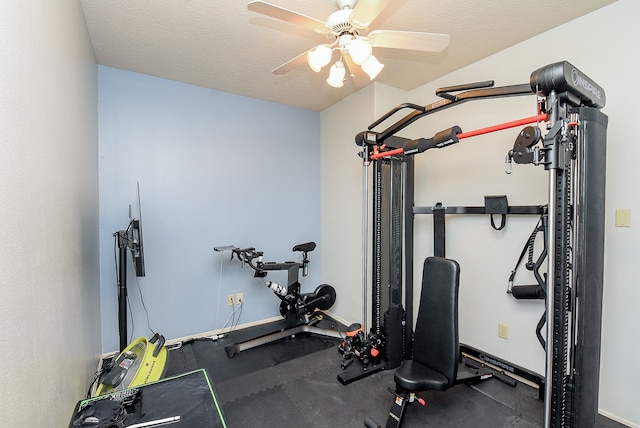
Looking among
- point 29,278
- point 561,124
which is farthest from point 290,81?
point 29,278

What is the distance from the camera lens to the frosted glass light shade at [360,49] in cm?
158

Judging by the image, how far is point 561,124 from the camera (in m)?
1.35

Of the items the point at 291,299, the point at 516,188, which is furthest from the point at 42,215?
the point at 516,188

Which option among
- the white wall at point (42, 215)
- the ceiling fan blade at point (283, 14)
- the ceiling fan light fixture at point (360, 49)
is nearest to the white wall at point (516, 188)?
the ceiling fan light fixture at point (360, 49)

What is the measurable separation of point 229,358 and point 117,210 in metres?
1.78

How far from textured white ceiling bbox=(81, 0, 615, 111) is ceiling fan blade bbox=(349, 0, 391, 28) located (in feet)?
0.49

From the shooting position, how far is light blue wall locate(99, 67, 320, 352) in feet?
9.09

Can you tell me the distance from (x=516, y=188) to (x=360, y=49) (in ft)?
5.70

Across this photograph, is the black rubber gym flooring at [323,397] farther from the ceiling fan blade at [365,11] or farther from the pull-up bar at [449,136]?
the ceiling fan blade at [365,11]

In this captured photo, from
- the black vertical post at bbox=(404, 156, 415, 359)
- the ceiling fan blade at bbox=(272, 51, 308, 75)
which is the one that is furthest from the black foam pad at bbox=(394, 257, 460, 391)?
the ceiling fan blade at bbox=(272, 51, 308, 75)

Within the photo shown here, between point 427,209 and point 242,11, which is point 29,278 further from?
point 427,209

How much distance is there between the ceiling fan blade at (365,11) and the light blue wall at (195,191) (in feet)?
7.18

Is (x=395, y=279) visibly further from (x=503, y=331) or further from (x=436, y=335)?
(x=503, y=331)

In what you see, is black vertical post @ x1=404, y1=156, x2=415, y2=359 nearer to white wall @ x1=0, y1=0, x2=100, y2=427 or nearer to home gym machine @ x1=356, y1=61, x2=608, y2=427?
home gym machine @ x1=356, y1=61, x2=608, y2=427
